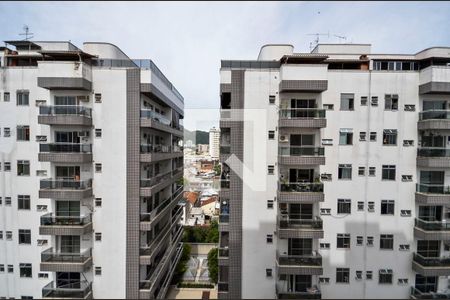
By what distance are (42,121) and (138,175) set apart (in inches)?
214

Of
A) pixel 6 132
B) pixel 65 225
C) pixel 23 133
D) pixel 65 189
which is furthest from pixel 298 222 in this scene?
pixel 6 132

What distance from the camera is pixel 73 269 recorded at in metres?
13.0

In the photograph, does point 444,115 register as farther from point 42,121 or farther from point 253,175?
point 42,121

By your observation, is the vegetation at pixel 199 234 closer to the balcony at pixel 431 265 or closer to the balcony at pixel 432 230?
the balcony at pixel 431 265

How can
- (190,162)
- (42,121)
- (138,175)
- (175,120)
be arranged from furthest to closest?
(190,162) → (175,120) → (138,175) → (42,121)

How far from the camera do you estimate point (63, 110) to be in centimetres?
1316

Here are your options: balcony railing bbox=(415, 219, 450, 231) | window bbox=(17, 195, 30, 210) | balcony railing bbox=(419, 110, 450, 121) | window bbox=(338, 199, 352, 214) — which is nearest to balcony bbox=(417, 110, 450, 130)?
balcony railing bbox=(419, 110, 450, 121)

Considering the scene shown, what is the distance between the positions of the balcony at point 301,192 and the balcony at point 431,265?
6335 mm

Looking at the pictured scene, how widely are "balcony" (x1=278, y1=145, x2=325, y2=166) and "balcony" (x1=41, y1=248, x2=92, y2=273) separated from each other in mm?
11540

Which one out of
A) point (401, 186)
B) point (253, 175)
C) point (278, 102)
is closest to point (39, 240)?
point (253, 175)

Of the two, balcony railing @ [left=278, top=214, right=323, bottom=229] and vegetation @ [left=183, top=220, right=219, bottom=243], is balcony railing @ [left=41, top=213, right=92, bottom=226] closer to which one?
balcony railing @ [left=278, top=214, right=323, bottom=229]

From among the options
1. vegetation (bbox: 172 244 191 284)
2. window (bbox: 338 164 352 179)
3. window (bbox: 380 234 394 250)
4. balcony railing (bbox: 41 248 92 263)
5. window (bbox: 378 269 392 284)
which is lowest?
vegetation (bbox: 172 244 191 284)

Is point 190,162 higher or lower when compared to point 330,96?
lower

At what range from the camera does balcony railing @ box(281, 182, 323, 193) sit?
1354 cm
